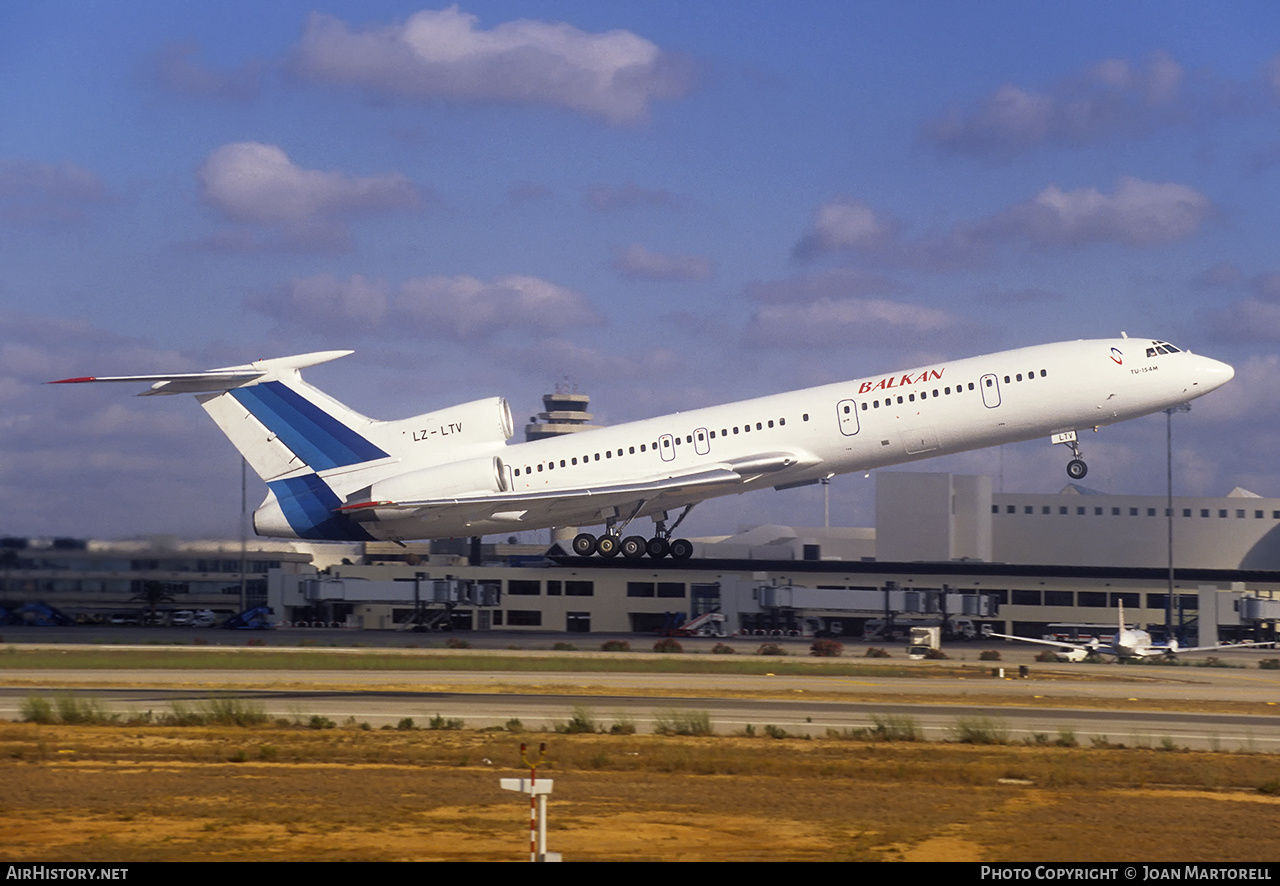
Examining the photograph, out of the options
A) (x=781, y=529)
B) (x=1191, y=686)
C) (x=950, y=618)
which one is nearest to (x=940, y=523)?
(x=950, y=618)

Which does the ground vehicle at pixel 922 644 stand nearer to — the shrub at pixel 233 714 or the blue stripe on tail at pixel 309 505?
the blue stripe on tail at pixel 309 505

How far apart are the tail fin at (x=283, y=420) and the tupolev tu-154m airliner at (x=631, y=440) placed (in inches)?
1.7

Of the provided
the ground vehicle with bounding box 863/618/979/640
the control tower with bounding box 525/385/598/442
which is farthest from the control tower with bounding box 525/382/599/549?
the ground vehicle with bounding box 863/618/979/640

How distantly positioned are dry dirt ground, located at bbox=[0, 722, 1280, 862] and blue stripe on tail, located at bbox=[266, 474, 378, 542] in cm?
1316

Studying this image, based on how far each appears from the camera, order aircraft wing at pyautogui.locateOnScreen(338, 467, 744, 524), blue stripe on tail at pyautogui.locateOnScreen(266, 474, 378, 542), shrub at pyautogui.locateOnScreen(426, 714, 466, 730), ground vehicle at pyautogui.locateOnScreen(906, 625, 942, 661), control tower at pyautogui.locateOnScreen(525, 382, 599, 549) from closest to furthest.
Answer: shrub at pyautogui.locateOnScreen(426, 714, 466, 730) < aircraft wing at pyautogui.locateOnScreen(338, 467, 744, 524) < blue stripe on tail at pyautogui.locateOnScreen(266, 474, 378, 542) < ground vehicle at pyautogui.locateOnScreen(906, 625, 942, 661) < control tower at pyautogui.locateOnScreen(525, 382, 599, 549)

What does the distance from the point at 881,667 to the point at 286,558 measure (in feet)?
113

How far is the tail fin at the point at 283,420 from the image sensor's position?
1590 inches

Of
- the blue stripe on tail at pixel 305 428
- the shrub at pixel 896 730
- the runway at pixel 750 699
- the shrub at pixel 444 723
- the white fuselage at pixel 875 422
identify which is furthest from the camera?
the blue stripe on tail at pixel 305 428

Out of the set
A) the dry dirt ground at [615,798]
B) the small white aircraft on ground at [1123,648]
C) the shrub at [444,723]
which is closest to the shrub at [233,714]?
the dry dirt ground at [615,798]

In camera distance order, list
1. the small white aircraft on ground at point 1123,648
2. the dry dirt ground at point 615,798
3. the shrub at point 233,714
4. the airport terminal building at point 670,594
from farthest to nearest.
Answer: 1. the airport terminal building at point 670,594
2. the small white aircraft on ground at point 1123,648
3. the shrub at point 233,714
4. the dry dirt ground at point 615,798

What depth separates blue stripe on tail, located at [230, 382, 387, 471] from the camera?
133ft

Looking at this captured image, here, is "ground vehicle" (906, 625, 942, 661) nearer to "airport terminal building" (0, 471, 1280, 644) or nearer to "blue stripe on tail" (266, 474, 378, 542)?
"airport terminal building" (0, 471, 1280, 644)

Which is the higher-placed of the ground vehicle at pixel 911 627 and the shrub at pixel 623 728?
the shrub at pixel 623 728

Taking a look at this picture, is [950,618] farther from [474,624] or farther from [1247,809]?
[1247,809]
